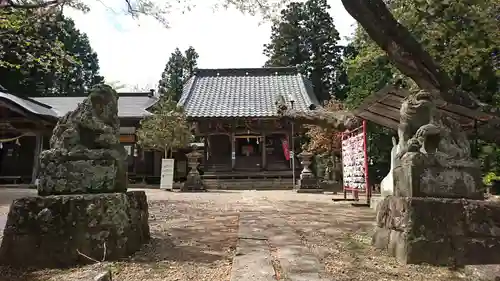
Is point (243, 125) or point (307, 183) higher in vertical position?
point (243, 125)

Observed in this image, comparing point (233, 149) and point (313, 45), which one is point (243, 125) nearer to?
point (233, 149)

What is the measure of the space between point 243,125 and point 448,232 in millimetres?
17180

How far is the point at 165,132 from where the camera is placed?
16.7m

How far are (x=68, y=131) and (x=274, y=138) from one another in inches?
710

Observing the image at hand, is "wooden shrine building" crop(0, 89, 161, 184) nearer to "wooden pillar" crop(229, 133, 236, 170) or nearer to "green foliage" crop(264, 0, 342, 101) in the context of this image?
"wooden pillar" crop(229, 133, 236, 170)

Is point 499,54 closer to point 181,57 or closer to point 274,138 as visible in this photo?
point 274,138

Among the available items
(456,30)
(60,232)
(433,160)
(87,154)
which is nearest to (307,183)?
(456,30)

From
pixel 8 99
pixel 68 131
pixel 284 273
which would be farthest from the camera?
pixel 8 99

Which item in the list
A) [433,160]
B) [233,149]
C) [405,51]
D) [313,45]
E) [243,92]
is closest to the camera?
[433,160]

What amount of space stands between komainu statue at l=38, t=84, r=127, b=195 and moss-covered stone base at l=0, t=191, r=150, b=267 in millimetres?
201

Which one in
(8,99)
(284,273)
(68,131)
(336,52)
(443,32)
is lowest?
(284,273)

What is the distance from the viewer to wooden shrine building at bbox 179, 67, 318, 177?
65.0ft

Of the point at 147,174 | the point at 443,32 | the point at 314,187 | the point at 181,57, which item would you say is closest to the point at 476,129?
the point at 443,32

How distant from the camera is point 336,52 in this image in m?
35.5
